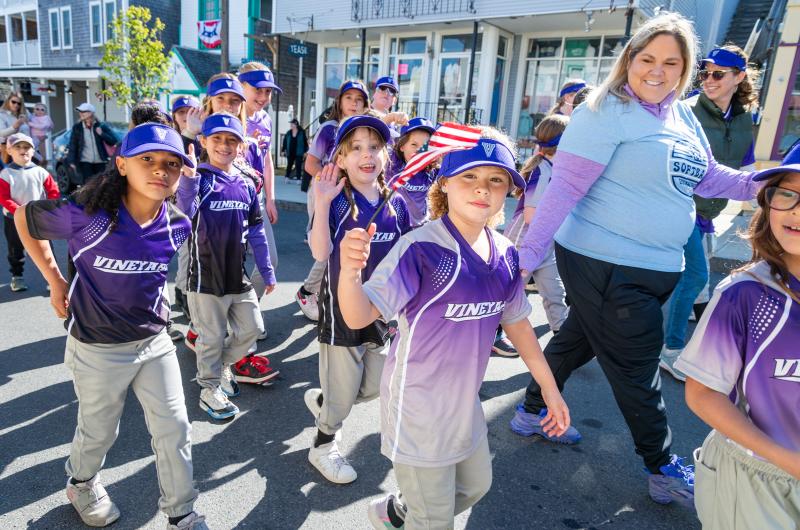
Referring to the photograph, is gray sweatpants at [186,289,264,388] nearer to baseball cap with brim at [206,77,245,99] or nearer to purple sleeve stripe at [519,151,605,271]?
baseball cap with brim at [206,77,245,99]

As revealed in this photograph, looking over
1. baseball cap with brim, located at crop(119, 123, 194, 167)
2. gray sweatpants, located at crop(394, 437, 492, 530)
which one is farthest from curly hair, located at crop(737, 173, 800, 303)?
baseball cap with brim, located at crop(119, 123, 194, 167)

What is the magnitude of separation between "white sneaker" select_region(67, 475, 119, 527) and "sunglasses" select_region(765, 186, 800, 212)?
2903mm

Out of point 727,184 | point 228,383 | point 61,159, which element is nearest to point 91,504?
point 228,383

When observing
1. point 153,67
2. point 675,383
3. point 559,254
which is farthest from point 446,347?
point 153,67

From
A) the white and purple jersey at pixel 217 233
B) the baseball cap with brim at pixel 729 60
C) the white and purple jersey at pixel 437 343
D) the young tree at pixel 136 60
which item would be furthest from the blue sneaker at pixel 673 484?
the young tree at pixel 136 60

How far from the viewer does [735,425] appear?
1599 millimetres

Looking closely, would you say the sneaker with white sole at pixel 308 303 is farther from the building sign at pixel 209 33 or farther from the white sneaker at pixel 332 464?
the building sign at pixel 209 33

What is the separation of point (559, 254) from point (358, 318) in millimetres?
1449

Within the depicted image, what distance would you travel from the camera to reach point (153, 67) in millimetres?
16891

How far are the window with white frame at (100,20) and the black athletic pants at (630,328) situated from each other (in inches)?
1028

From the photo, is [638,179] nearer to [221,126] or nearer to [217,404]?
[221,126]

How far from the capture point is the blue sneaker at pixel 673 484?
2.74m

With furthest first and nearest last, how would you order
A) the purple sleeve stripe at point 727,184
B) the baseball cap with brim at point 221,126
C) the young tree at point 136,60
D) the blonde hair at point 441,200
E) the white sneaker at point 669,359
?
the young tree at point 136,60 < the white sneaker at point 669,359 < the baseball cap with brim at point 221,126 < the purple sleeve stripe at point 727,184 < the blonde hair at point 441,200

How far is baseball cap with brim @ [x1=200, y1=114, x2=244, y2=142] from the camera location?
3.35 meters
